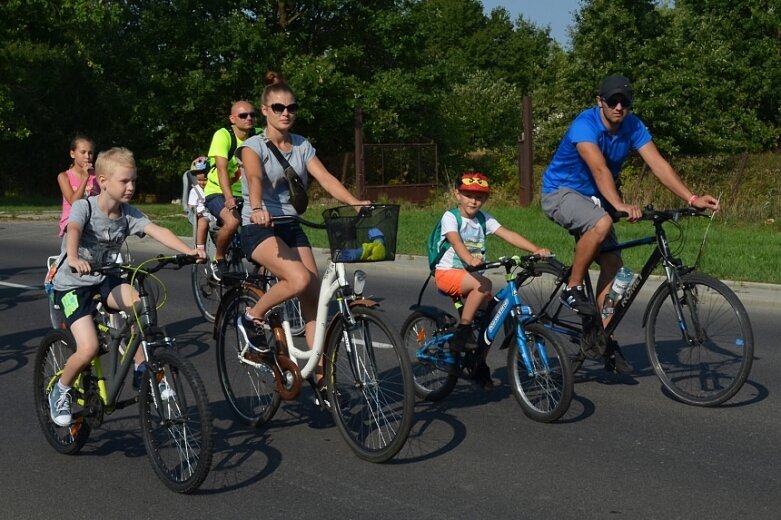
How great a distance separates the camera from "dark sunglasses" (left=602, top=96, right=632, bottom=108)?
22.6ft

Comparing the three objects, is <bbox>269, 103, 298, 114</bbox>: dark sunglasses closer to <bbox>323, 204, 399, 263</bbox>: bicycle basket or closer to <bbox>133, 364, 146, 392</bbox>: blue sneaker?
<bbox>323, 204, 399, 263</bbox>: bicycle basket

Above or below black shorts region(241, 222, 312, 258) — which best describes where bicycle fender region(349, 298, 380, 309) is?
below

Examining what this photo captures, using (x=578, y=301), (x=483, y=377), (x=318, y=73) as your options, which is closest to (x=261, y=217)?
(x=483, y=377)

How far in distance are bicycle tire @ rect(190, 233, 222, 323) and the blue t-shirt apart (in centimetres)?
417

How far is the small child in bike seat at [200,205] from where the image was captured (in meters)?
10.6

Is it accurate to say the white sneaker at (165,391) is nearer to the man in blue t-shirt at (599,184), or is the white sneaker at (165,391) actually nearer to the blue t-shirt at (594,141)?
the man in blue t-shirt at (599,184)

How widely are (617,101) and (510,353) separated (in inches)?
66.4

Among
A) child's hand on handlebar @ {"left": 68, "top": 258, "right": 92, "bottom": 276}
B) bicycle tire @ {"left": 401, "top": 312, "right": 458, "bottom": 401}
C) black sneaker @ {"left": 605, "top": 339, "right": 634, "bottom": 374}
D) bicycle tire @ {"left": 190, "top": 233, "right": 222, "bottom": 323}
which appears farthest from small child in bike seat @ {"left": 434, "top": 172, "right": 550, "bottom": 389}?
bicycle tire @ {"left": 190, "top": 233, "right": 222, "bottom": 323}

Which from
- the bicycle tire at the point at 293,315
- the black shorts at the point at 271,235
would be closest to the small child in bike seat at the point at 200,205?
the bicycle tire at the point at 293,315

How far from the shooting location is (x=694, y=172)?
25547 millimetres

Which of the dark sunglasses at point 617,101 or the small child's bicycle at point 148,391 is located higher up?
the dark sunglasses at point 617,101

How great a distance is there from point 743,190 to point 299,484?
66.9ft

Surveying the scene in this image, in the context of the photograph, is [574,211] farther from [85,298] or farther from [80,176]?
[80,176]

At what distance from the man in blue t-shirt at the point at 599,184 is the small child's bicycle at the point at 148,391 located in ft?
8.85
